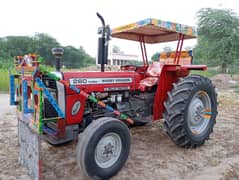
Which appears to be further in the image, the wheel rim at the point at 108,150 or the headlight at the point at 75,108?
the headlight at the point at 75,108

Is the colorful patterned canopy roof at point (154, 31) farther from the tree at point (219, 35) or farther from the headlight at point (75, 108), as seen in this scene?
the tree at point (219, 35)

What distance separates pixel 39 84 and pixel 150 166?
172 centimetres

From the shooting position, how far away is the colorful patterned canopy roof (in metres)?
3.26

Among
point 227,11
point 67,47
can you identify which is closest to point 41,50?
point 67,47

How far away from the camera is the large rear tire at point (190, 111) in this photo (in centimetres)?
328

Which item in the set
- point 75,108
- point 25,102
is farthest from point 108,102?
point 25,102

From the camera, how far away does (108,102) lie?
3.44 meters

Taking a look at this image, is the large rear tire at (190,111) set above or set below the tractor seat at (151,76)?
below

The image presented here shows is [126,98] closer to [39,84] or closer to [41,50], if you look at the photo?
[39,84]

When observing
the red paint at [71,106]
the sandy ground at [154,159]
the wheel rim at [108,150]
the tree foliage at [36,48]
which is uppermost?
the tree foliage at [36,48]

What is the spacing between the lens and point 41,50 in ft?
112

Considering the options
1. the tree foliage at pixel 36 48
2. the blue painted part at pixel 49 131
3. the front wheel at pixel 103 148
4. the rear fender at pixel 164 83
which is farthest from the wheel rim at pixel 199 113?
the tree foliage at pixel 36 48

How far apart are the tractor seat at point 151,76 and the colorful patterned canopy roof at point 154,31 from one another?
1.99ft

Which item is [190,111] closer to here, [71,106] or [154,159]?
[154,159]
